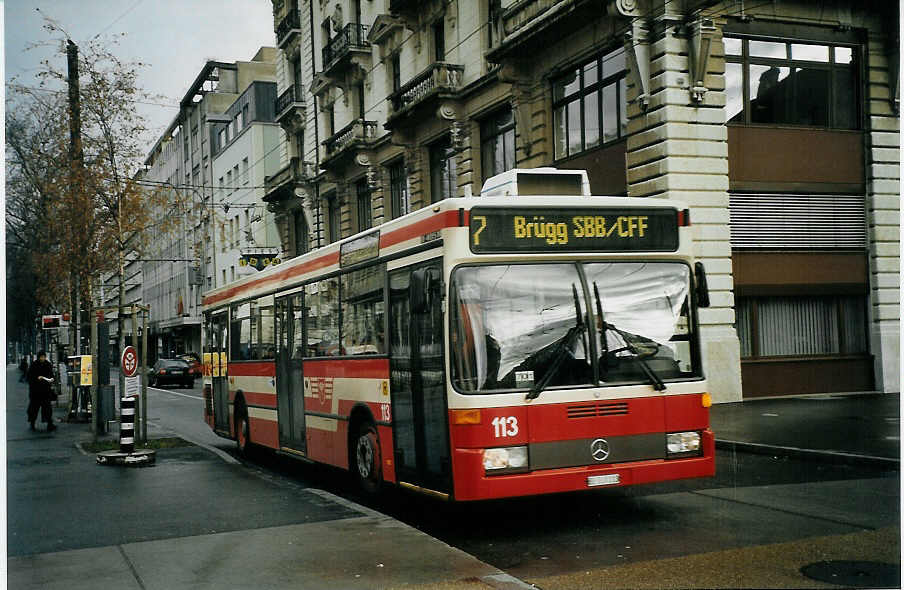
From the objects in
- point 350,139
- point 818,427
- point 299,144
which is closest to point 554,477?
point 818,427

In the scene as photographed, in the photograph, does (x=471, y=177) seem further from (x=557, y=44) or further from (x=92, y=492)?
(x=92, y=492)

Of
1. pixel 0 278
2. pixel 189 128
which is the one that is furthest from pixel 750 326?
pixel 189 128

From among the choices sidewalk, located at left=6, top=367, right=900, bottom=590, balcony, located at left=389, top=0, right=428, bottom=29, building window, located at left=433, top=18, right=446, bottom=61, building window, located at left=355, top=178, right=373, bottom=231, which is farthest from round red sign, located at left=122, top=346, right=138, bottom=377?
building window, located at left=355, top=178, right=373, bottom=231

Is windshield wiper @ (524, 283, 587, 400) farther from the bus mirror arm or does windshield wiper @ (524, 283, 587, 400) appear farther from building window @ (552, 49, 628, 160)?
building window @ (552, 49, 628, 160)

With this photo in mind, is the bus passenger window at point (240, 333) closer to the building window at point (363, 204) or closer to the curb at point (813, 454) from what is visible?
the curb at point (813, 454)

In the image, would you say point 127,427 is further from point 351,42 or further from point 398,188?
point 351,42

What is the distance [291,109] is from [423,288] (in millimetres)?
36447

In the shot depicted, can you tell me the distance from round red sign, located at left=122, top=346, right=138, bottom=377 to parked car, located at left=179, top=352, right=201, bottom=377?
1305 inches

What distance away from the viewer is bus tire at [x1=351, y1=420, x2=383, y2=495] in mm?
10406

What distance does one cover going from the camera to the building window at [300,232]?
4397cm

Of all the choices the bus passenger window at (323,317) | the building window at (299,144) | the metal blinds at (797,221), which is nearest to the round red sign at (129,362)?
the bus passenger window at (323,317)

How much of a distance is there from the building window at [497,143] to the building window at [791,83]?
7.05 m

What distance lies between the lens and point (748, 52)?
21266 millimetres

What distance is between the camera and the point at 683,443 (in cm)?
878
